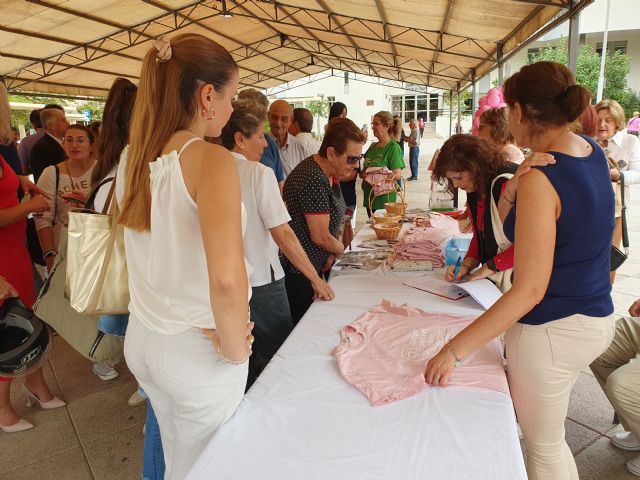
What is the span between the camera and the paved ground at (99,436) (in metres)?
1.97

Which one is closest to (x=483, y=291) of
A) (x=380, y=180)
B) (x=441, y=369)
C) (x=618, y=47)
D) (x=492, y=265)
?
(x=492, y=265)

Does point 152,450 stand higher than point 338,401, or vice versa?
point 338,401

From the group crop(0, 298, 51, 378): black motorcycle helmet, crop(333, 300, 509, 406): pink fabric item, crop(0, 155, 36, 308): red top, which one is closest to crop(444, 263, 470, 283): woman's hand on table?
crop(333, 300, 509, 406): pink fabric item

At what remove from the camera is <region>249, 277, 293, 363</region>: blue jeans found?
1796 mm

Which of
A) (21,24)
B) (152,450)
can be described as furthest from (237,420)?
(21,24)

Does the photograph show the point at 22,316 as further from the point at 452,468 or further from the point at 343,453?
the point at 452,468

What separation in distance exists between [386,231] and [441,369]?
167 cm

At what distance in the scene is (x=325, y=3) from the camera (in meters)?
8.68

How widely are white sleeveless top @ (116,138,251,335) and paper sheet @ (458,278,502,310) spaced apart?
1085mm

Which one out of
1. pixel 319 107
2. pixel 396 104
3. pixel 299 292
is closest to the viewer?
pixel 299 292

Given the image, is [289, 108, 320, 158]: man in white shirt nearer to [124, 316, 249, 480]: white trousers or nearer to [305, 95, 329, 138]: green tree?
[124, 316, 249, 480]: white trousers

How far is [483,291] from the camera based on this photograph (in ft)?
5.84

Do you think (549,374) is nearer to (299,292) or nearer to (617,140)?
(299,292)

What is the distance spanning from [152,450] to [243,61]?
1495 cm
